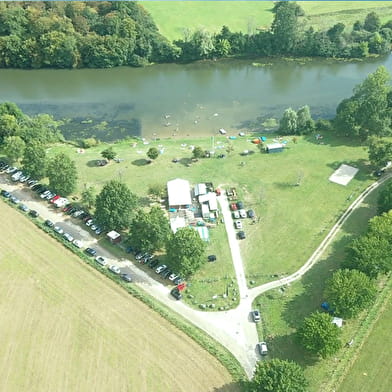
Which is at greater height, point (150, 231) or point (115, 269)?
point (150, 231)

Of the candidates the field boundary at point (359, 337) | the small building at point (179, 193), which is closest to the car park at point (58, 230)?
the small building at point (179, 193)

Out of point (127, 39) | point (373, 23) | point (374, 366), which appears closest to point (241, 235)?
point (374, 366)

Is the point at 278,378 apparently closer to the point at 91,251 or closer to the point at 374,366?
the point at 374,366

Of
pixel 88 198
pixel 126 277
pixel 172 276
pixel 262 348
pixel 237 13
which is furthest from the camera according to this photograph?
pixel 237 13

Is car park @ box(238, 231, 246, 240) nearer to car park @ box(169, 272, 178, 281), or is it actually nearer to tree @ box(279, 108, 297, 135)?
car park @ box(169, 272, 178, 281)

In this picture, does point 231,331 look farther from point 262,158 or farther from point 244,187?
point 262,158

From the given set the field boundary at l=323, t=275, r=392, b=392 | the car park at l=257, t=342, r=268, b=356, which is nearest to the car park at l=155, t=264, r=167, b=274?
the car park at l=257, t=342, r=268, b=356

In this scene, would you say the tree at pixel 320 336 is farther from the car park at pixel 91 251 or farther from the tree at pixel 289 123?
the tree at pixel 289 123
